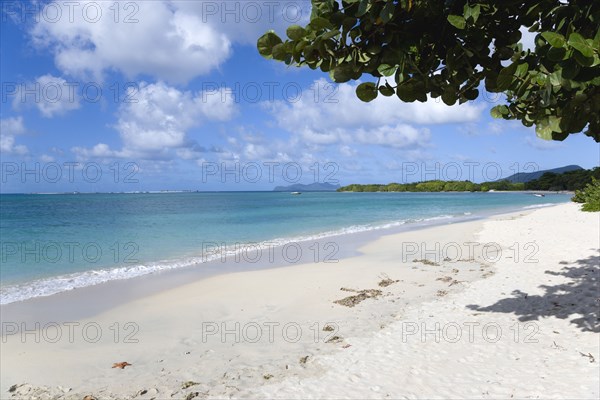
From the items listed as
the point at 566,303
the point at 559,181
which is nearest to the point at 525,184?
the point at 559,181

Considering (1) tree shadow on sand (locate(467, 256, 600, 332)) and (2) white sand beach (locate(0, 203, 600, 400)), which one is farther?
(1) tree shadow on sand (locate(467, 256, 600, 332))

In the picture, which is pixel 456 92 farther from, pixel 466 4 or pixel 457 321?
pixel 457 321

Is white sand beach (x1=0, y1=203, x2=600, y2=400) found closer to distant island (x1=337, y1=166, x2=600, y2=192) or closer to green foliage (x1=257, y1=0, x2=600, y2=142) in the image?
green foliage (x1=257, y1=0, x2=600, y2=142)

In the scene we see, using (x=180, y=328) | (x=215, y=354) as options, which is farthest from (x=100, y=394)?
(x=180, y=328)

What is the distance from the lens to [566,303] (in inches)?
296

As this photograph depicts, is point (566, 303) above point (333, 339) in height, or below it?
above

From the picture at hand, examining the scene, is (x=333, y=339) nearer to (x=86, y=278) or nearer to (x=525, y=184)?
(x=86, y=278)

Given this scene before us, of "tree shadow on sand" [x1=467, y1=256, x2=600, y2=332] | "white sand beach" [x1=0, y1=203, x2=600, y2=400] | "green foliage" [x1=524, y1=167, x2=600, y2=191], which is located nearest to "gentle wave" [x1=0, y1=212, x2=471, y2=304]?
"white sand beach" [x1=0, y1=203, x2=600, y2=400]

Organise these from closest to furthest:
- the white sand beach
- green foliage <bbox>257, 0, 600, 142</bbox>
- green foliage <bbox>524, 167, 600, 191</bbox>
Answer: green foliage <bbox>257, 0, 600, 142</bbox>
the white sand beach
green foliage <bbox>524, 167, 600, 191</bbox>

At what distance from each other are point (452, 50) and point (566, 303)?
686 centimetres

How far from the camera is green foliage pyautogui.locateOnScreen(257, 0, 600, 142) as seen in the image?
2.47m

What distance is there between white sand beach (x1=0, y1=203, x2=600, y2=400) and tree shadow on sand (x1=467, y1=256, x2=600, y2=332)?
0.03 m

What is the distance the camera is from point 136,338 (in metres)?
7.16

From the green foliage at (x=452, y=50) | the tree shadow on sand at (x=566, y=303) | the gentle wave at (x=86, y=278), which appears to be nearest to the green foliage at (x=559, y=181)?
the tree shadow on sand at (x=566, y=303)
